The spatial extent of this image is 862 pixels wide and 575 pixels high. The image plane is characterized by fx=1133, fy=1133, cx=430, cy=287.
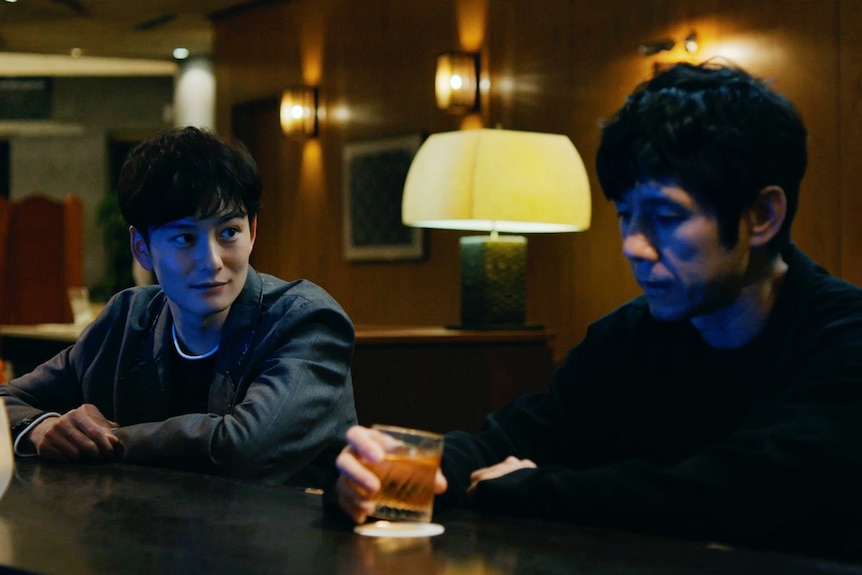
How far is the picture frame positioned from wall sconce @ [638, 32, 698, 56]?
5.31 ft

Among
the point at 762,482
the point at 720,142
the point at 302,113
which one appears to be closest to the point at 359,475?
the point at 762,482

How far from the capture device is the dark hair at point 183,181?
1.88 meters

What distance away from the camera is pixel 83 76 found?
1287 cm

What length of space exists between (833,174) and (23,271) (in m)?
3.56

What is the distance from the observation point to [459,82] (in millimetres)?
5625

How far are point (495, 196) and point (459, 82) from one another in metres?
1.96

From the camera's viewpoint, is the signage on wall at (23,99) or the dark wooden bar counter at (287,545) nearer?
the dark wooden bar counter at (287,545)

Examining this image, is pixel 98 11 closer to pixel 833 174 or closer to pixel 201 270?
pixel 833 174

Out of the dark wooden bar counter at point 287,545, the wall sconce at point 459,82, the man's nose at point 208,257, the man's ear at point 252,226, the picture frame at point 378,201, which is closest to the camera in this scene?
the dark wooden bar counter at point 287,545

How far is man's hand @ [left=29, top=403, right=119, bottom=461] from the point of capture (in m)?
1.68

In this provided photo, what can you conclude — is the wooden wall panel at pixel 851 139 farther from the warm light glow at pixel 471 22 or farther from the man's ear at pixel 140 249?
the man's ear at pixel 140 249

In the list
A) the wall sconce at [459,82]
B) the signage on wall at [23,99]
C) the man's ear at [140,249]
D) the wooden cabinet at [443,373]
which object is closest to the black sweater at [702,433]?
the man's ear at [140,249]

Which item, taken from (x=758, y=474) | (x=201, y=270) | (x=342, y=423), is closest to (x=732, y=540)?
(x=758, y=474)

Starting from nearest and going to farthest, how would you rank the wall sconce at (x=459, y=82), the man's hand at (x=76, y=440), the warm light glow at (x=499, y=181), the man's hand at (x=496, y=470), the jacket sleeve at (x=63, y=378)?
the man's hand at (x=496, y=470), the man's hand at (x=76, y=440), the jacket sleeve at (x=63, y=378), the warm light glow at (x=499, y=181), the wall sconce at (x=459, y=82)
